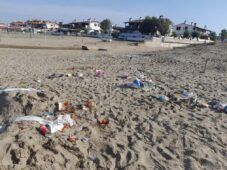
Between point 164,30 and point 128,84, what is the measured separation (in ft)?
201

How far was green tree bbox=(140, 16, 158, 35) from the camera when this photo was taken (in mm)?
68688

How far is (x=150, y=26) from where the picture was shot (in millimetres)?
70062

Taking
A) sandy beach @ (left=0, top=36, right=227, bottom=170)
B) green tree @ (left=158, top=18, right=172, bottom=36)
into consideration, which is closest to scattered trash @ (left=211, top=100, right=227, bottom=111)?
sandy beach @ (left=0, top=36, right=227, bottom=170)

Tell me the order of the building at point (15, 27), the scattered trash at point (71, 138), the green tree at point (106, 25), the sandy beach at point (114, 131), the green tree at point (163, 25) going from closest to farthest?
the sandy beach at point (114, 131) → the scattered trash at point (71, 138) → the green tree at point (163, 25) → the building at point (15, 27) → the green tree at point (106, 25)

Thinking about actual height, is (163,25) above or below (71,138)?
above

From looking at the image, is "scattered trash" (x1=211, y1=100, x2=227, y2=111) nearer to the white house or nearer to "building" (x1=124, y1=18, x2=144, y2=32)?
"building" (x1=124, y1=18, x2=144, y2=32)

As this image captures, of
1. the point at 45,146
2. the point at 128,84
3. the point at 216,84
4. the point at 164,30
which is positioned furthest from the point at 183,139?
the point at 164,30

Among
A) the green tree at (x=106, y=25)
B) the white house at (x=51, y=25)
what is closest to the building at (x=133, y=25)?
the green tree at (x=106, y=25)

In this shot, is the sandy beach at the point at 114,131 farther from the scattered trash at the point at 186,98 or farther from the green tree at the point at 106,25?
the green tree at the point at 106,25

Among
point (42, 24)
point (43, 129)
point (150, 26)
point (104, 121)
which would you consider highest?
point (150, 26)

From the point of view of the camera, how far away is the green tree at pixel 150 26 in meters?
68.7

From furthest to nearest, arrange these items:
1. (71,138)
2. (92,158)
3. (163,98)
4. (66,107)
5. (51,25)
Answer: (51,25) < (163,98) < (66,107) < (71,138) < (92,158)

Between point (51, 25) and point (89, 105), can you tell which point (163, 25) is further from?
point (89, 105)

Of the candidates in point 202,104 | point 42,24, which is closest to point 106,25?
point 42,24
